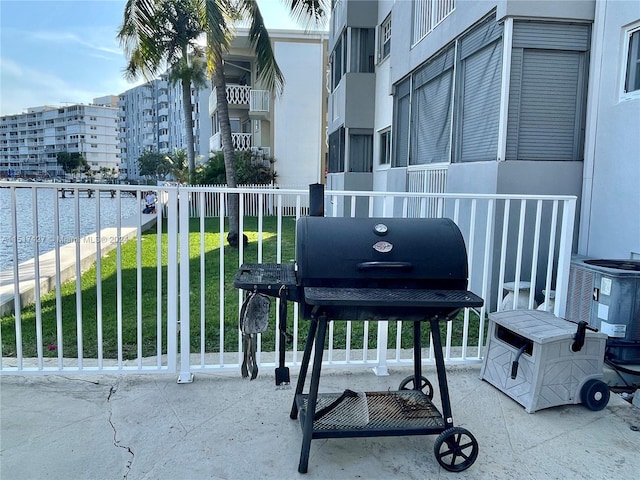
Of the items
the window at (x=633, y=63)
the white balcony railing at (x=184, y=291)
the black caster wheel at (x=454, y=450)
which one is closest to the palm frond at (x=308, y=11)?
the white balcony railing at (x=184, y=291)

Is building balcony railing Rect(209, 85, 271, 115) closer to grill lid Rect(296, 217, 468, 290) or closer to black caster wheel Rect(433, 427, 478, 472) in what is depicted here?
grill lid Rect(296, 217, 468, 290)

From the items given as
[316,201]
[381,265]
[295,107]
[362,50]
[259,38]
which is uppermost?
[295,107]

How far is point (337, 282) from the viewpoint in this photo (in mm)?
2305

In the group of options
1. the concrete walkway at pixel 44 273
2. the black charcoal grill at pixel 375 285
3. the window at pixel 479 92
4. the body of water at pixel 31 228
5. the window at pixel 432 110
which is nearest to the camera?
the black charcoal grill at pixel 375 285

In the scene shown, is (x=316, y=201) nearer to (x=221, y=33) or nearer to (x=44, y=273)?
(x=44, y=273)

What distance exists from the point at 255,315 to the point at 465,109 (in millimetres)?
5668

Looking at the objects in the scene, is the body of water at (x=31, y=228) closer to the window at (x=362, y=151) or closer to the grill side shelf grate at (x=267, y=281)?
the grill side shelf grate at (x=267, y=281)

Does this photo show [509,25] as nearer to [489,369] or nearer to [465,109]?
[465,109]

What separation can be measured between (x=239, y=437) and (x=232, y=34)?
10152 mm

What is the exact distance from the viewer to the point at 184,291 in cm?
329

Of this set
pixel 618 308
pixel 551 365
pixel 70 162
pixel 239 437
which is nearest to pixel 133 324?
pixel 239 437

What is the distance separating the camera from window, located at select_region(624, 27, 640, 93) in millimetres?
4789

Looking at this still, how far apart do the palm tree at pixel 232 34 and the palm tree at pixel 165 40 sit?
1.78 feet

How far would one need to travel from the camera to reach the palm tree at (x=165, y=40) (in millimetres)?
10820
